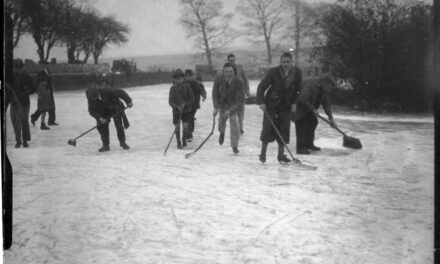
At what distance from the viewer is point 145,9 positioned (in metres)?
3.60

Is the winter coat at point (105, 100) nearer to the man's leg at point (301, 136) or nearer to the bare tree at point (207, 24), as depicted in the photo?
the bare tree at point (207, 24)

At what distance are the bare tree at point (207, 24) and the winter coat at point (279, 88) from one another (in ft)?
3.55

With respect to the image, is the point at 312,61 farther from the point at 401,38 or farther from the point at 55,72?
the point at 55,72

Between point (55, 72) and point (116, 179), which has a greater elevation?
point (55, 72)

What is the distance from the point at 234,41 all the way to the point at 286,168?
5.92 feet

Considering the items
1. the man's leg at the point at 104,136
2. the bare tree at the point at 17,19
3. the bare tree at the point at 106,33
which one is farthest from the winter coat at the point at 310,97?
the bare tree at the point at 17,19

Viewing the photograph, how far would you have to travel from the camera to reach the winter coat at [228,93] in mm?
6887

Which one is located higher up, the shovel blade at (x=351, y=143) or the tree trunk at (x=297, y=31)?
the tree trunk at (x=297, y=31)

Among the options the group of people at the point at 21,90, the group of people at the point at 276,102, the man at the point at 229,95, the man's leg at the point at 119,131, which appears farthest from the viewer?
the man at the point at 229,95

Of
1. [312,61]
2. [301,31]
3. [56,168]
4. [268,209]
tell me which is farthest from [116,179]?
[312,61]

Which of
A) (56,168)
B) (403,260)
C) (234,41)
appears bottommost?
(403,260)

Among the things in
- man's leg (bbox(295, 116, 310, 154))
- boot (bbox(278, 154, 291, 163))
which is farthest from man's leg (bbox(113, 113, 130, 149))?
man's leg (bbox(295, 116, 310, 154))

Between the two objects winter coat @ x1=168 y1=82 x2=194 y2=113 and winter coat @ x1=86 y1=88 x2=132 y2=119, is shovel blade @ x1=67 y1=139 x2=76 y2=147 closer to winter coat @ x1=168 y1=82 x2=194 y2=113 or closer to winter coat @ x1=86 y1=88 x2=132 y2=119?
winter coat @ x1=86 y1=88 x2=132 y2=119

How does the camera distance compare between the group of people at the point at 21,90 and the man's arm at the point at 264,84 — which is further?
the man's arm at the point at 264,84
